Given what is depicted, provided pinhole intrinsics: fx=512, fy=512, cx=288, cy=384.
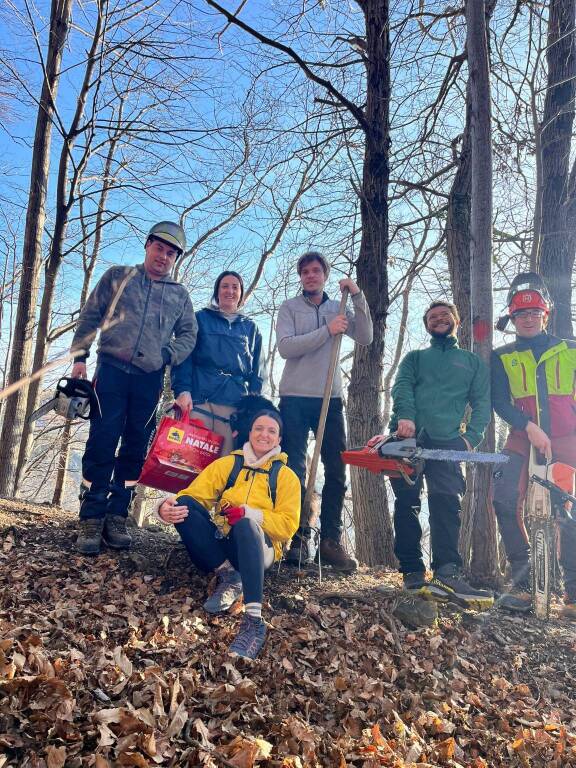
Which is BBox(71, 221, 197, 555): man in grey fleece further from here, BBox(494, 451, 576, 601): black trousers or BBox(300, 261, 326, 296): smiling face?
BBox(494, 451, 576, 601): black trousers

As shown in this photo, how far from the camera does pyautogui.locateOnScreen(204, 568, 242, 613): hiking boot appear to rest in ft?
11.2

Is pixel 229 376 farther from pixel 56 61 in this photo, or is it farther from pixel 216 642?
pixel 56 61

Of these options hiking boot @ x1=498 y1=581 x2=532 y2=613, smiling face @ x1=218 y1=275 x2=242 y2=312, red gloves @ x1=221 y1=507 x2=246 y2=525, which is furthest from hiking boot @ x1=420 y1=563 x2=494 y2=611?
smiling face @ x1=218 y1=275 x2=242 y2=312

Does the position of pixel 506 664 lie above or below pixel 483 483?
below

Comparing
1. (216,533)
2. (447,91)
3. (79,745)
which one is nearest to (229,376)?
(216,533)

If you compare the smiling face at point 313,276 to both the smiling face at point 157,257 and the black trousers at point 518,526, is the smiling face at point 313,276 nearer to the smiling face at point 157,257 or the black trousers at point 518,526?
the smiling face at point 157,257

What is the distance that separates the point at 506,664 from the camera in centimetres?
351

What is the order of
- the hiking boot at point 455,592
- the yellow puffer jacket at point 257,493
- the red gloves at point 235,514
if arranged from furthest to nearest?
the hiking boot at point 455,592 → the yellow puffer jacket at point 257,493 → the red gloves at point 235,514

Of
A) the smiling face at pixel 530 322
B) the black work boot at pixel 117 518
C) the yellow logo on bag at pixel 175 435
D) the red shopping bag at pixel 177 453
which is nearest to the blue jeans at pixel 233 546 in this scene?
the red shopping bag at pixel 177 453

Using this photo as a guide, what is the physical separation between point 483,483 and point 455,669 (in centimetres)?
195

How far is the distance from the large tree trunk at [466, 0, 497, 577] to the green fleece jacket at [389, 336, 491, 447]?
48 cm

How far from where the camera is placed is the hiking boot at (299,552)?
171 inches

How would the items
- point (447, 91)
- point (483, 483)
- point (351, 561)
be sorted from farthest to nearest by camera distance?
point (447, 91) < point (483, 483) < point (351, 561)

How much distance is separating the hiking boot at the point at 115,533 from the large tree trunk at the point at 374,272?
2864mm
